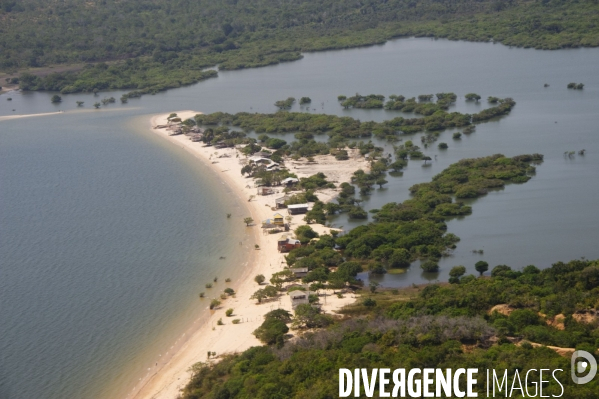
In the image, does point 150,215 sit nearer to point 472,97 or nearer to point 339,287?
point 339,287

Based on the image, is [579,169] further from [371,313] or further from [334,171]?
[371,313]

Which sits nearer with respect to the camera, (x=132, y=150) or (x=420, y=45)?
(x=132, y=150)

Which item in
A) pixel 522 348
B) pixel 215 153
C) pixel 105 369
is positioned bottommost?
pixel 105 369

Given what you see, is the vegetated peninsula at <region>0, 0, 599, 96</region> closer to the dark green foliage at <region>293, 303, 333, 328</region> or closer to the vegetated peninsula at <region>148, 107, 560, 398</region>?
the vegetated peninsula at <region>148, 107, 560, 398</region>

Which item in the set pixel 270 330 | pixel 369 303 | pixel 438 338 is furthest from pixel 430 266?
pixel 438 338

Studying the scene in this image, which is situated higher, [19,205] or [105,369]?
[19,205]

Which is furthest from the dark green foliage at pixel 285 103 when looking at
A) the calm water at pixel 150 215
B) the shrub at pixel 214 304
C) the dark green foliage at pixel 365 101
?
the shrub at pixel 214 304

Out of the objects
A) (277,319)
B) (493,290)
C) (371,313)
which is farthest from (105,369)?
(493,290)
